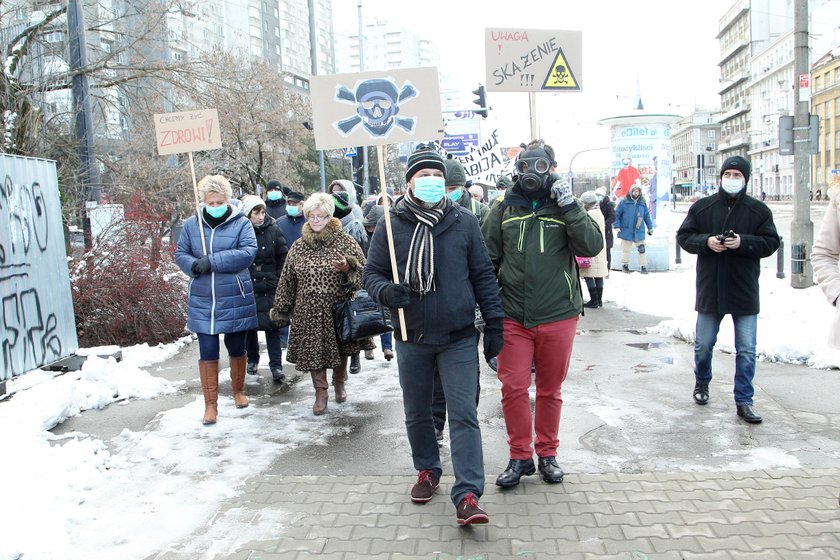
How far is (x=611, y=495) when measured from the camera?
4.57 meters

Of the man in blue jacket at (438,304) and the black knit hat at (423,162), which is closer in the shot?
the man in blue jacket at (438,304)

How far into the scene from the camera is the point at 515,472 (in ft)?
15.6

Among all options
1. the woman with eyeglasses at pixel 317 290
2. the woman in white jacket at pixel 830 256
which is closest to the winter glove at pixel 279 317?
the woman with eyeglasses at pixel 317 290

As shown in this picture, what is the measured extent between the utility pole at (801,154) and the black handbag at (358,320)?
27.2 ft

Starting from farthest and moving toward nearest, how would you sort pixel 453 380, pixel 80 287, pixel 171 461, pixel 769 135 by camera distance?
pixel 769 135, pixel 80 287, pixel 171 461, pixel 453 380

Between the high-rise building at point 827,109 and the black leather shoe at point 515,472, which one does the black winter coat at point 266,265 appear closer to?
the black leather shoe at point 515,472

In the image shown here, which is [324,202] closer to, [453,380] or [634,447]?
[453,380]

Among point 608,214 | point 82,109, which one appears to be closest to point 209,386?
point 82,109

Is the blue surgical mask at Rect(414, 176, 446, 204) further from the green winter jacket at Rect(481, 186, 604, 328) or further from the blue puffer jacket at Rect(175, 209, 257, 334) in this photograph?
the blue puffer jacket at Rect(175, 209, 257, 334)

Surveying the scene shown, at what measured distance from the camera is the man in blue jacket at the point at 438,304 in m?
4.32

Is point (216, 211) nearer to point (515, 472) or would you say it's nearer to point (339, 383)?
point (339, 383)

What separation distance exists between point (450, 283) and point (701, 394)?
123 inches

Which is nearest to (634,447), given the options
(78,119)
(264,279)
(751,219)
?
(751,219)

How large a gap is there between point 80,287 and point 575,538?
24.5 feet
